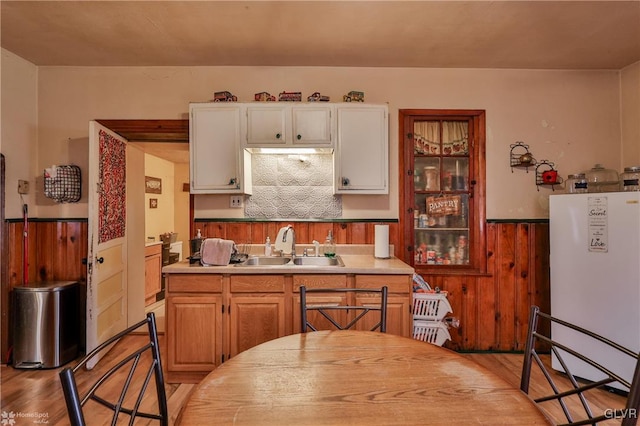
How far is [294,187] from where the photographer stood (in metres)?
3.15

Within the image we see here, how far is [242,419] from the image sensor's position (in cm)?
87

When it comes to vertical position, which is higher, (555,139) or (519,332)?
(555,139)

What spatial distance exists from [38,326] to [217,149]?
2.04 meters

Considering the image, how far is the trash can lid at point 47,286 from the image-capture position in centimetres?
276

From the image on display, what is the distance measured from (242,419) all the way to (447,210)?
9.13ft

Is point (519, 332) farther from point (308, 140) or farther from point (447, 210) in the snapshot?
point (308, 140)

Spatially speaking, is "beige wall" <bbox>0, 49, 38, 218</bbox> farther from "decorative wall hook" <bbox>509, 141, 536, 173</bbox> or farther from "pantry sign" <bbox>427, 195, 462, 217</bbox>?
"decorative wall hook" <bbox>509, 141, 536, 173</bbox>

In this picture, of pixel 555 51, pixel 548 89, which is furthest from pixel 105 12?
pixel 548 89

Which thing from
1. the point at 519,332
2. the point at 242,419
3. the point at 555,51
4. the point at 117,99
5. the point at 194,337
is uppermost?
the point at 555,51

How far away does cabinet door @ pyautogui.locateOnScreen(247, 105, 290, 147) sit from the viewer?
282 centimetres

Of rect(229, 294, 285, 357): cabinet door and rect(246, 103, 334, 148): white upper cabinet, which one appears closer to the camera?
rect(229, 294, 285, 357): cabinet door

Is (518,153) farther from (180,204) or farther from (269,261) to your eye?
(180,204)

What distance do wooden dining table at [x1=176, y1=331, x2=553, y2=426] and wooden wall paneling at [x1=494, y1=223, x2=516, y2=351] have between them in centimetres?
220

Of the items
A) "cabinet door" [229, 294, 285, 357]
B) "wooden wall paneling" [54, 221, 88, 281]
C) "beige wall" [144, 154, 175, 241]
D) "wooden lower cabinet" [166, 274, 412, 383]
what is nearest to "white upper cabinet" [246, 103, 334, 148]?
"wooden lower cabinet" [166, 274, 412, 383]
